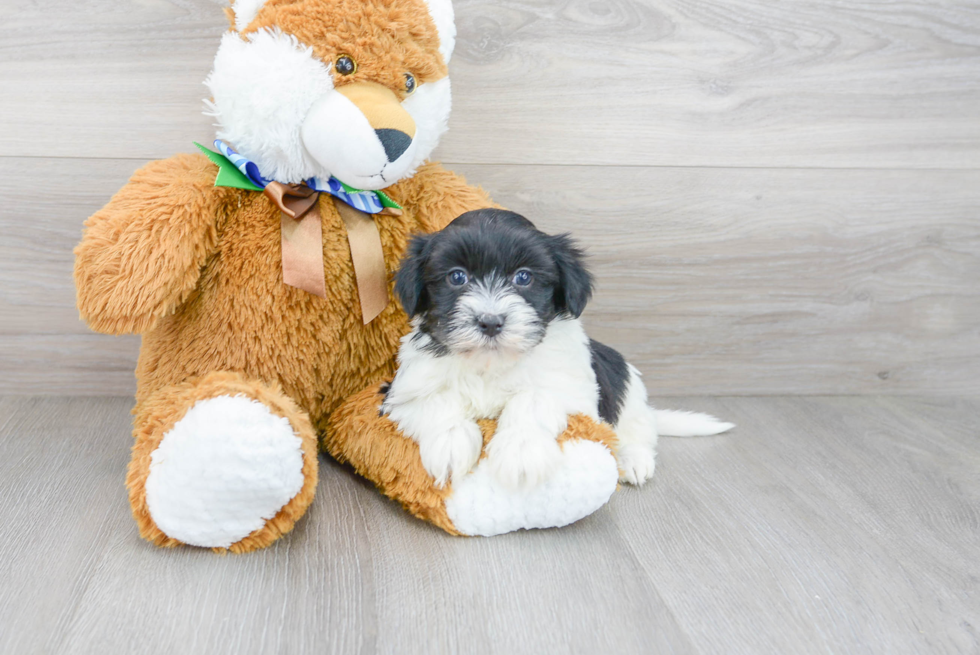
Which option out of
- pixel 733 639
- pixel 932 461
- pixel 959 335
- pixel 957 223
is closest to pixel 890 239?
pixel 957 223

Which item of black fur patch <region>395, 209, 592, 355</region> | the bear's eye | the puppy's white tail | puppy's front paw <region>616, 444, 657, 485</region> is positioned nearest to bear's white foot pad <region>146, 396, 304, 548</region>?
black fur patch <region>395, 209, 592, 355</region>

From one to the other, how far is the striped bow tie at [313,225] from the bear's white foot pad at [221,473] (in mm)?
266

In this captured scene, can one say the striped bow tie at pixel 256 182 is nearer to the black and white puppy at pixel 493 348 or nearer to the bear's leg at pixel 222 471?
the black and white puppy at pixel 493 348

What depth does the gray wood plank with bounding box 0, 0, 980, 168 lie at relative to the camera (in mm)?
1585

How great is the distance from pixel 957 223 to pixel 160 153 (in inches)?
78.7

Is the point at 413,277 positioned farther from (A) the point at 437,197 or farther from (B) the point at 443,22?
(B) the point at 443,22

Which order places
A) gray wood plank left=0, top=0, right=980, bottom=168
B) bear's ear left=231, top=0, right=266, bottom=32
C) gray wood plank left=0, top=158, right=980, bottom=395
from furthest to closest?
gray wood plank left=0, top=158, right=980, bottom=395, gray wood plank left=0, top=0, right=980, bottom=168, bear's ear left=231, top=0, right=266, bottom=32

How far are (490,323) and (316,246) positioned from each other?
0.37 metres

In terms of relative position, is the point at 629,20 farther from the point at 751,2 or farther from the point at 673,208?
the point at 673,208

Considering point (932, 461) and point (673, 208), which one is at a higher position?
point (673, 208)

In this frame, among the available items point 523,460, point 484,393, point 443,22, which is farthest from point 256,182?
point 523,460

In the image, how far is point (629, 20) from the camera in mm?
1680

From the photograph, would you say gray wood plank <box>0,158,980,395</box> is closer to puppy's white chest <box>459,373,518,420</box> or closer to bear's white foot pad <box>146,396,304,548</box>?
puppy's white chest <box>459,373,518,420</box>

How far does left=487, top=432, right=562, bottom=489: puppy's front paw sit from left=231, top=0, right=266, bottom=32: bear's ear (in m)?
0.82
